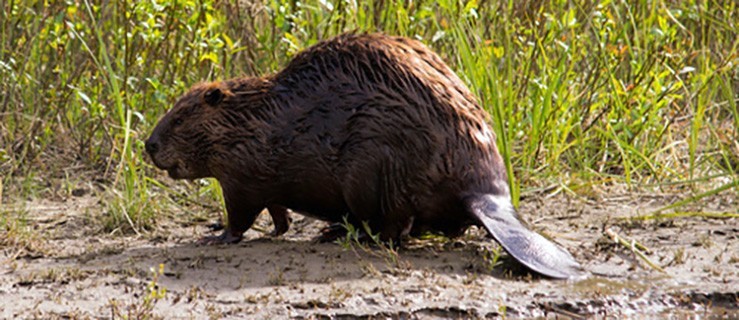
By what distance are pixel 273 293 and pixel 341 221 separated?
1.94ft

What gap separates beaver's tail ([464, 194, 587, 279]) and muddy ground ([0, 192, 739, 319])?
58 mm

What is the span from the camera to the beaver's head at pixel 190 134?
4055 mm

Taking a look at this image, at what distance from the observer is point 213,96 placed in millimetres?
4055

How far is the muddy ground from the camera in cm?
342

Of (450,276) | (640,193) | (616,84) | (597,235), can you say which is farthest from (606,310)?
(616,84)

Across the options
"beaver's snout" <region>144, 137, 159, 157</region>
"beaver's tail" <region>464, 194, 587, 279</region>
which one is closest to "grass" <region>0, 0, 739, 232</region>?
"beaver's snout" <region>144, 137, 159, 157</region>

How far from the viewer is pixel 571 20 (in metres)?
4.93

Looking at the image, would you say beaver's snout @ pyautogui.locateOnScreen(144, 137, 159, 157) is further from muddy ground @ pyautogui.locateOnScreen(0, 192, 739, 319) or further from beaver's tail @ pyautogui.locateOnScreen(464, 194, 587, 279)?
beaver's tail @ pyautogui.locateOnScreen(464, 194, 587, 279)

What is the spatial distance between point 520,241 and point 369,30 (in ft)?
4.26

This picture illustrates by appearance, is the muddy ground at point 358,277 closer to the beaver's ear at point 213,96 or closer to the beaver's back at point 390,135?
the beaver's back at point 390,135

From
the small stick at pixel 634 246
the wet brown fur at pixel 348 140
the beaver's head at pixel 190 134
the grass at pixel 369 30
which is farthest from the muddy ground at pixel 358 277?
the grass at pixel 369 30

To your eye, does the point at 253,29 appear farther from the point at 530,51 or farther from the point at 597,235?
the point at 597,235

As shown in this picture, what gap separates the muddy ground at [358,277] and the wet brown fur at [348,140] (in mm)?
163

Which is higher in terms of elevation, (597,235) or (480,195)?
(480,195)
